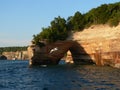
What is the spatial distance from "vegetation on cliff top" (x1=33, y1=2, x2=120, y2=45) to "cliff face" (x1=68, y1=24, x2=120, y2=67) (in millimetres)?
1609

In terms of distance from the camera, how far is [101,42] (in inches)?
2393

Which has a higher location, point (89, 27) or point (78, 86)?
point (89, 27)

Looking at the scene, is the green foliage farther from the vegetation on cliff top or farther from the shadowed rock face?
the shadowed rock face

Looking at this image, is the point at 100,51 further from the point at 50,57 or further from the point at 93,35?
the point at 50,57

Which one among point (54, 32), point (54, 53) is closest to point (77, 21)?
point (54, 32)

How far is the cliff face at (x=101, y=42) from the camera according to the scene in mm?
56675

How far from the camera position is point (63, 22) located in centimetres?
7144

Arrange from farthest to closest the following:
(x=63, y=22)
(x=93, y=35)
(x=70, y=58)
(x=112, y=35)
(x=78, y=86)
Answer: (x=70, y=58), (x=63, y=22), (x=93, y=35), (x=112, y=35), (x=78, y=86)

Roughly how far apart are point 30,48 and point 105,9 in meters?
16.0

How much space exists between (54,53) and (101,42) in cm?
1113

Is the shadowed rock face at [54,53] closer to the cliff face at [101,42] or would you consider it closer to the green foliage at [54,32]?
the green foliage at [54,32]

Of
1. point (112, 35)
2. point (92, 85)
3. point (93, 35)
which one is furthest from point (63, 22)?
point (92, 85)

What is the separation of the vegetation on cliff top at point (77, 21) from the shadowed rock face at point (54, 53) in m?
1.36

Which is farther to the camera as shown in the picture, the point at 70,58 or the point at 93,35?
the point at 70,58
